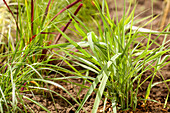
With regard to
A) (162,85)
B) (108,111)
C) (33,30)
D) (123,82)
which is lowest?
(108,111)

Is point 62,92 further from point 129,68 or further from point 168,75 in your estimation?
point 168,75

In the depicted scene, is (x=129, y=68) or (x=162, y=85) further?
(x=162, y=85)

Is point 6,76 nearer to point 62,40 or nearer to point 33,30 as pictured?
point 33,30

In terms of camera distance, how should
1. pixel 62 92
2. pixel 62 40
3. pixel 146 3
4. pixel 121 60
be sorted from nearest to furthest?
1. pixel 121 60
2. pixel 62 92
3. pixel 62 40
4. pixel 146 3

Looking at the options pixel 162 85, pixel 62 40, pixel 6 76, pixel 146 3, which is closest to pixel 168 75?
pixel 162 85

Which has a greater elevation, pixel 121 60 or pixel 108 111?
pixel 121 60

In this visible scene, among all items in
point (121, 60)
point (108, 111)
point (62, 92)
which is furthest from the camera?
point (62, 92)

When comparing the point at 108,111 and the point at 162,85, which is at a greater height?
the point at 162,85

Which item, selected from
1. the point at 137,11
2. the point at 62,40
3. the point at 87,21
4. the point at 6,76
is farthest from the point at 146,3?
the point at 6,76

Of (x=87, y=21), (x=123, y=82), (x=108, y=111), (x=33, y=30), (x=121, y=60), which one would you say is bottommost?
(x=108, y=111)
